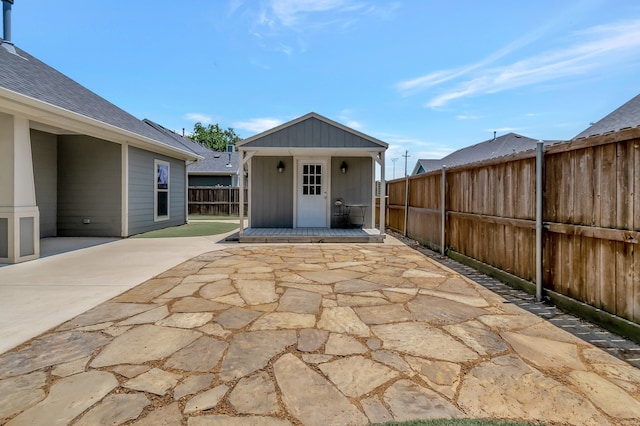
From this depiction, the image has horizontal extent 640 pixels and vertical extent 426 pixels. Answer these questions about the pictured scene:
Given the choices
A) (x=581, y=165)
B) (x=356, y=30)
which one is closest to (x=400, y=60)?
(x=356, y=30)

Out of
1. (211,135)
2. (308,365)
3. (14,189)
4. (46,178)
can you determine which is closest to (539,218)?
(308,365)

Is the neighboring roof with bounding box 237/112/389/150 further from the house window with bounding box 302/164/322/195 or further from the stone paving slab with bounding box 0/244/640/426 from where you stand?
the stone paving slab with bounding box 0/244/640/426

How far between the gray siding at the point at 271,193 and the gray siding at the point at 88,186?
354 centimetres

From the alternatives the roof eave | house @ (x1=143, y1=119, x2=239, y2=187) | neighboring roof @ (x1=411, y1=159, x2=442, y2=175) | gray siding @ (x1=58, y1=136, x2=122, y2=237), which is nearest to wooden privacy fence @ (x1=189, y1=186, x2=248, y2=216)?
house @ (x1=143, y1=119, x2=239, y2=187)

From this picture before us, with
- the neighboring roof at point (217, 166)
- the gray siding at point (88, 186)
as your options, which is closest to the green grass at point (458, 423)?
the gray siding at point (88, 186)

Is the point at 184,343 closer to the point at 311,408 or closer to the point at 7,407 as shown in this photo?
the point at 7,407

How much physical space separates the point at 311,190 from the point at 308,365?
769 centimetres

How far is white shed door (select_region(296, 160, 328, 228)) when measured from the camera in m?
9.60

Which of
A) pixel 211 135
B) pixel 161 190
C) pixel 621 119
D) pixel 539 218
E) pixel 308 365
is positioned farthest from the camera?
pixel 211 135

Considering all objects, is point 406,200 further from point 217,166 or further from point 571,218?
point 217,166

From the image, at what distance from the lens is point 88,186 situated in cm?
862

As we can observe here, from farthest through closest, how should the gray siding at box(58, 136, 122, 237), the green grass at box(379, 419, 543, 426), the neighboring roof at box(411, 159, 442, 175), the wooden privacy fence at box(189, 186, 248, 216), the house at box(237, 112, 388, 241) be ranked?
the neighboring roof at box(411, 159, 442, 175) → the wooden privacy fence at box(189, 186, 248, 216) → the house at box(237, 112, 388, 241) → the gray siding at box(58, 136, 122, 237) → the green grass at box(379, 419, 543, 426)

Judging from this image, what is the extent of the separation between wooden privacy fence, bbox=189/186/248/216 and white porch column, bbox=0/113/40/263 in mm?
12736

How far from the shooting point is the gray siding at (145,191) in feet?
29.3
